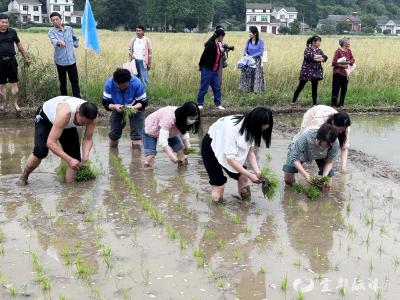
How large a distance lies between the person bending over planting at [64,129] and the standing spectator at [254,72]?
21.7ft

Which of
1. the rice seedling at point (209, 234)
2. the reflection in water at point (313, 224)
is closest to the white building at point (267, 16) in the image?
the reflection in water at point (313, 224)

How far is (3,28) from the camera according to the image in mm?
10297

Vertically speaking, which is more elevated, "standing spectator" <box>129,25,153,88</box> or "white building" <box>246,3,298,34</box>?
"white building" <box>246,3,298,34</box>

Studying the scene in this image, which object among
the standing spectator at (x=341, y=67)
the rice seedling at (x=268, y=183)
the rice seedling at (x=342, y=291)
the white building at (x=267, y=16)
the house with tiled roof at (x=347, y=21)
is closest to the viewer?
the rice seedling at (x=342, y=291)

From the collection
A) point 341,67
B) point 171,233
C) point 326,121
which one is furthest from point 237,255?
point 341,67

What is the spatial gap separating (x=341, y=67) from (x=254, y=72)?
73.8 inches

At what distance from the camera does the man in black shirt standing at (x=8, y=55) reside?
10312 millimetres

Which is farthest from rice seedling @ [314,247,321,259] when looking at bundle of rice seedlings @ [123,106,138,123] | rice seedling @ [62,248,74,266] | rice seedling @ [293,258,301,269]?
bundle of rice seedlings @ [123,106,138,123]

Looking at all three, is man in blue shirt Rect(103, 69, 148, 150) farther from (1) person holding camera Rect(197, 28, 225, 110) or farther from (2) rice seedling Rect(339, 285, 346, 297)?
(2) rice seedling Rect(339, 285, 346, 297)

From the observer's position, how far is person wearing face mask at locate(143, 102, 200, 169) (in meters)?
6.70

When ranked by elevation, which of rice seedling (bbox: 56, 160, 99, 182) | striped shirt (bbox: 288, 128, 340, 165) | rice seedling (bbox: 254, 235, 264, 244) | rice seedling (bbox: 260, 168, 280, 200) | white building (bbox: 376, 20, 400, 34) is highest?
white building (bbox: 376, 20, 400, 34)

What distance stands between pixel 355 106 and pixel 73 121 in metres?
7.98

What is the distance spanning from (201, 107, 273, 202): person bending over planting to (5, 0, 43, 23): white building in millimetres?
92343

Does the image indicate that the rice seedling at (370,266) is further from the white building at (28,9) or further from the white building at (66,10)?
the white building at (28,9)
